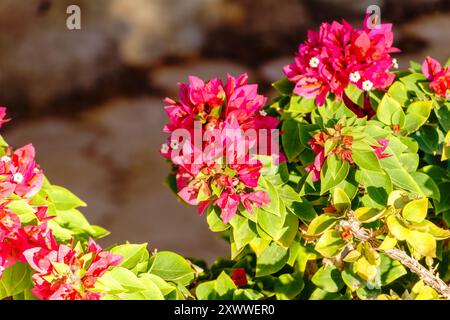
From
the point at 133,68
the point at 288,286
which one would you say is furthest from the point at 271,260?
the point at 133,68

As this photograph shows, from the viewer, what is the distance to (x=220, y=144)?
37.7 inches

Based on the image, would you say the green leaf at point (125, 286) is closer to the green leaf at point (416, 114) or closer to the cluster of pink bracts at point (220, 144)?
the cluster of pink bracts at point (220, 144)

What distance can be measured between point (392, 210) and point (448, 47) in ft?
5.43

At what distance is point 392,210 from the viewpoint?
2.97ft

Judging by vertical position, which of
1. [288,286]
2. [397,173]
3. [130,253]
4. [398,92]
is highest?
[398,92]

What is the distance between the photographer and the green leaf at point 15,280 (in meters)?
0.92

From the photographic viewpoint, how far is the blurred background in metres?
2.30

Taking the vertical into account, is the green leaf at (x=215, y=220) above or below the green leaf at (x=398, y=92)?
below

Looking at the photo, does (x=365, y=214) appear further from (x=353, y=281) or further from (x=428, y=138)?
(x=428, y=138)

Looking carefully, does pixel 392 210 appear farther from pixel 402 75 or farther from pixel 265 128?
pixel 402 75

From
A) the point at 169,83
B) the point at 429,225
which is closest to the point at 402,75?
the point at 429,225

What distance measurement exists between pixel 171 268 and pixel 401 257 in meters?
0.35

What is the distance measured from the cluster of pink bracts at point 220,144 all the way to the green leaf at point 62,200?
0.71 ft

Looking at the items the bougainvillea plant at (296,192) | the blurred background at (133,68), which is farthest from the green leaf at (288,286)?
the blurred background at (133,68)
